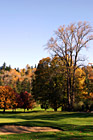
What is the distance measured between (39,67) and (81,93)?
11.0 m

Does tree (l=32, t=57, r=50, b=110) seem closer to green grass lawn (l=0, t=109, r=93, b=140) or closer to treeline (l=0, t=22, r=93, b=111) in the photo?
treeline (l=0, t=22, r=93, b=111)

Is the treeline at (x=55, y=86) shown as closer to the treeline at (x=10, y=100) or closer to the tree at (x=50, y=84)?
the tree at (x=50, y=84)

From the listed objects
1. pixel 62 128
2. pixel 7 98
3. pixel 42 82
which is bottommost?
→ pixel 62 128

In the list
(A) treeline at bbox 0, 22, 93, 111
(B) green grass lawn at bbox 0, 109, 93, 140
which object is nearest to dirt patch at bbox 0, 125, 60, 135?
(B) green grass lawn at bbox 0, 109, 93, 140

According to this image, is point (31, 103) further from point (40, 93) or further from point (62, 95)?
point (62, 95)

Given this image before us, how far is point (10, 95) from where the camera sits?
52.3m

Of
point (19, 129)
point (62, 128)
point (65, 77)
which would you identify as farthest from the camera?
point (65, 77)

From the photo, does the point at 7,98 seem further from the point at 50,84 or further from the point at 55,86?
the point at 55,86

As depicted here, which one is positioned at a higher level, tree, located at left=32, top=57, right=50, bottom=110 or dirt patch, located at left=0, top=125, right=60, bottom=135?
tree, located at left=32, top=57, right=50, bottom=110

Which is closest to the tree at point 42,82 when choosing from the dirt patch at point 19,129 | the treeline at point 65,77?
the treeline at point 65,77

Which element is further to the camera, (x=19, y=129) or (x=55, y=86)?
(x=55, y=86)

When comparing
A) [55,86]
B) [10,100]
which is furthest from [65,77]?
[10,100]

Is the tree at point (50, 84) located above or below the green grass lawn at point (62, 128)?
above

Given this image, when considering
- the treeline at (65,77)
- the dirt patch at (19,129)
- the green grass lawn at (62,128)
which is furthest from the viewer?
the treeline at (65,77)
